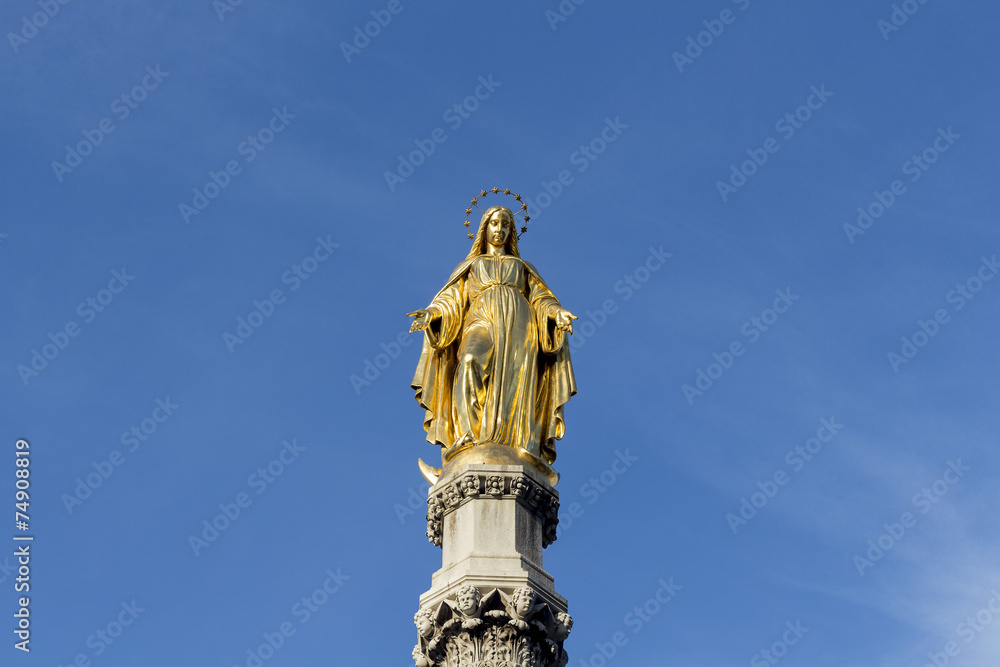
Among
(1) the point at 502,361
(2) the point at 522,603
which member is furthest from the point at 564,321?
(2) the point at 522,603

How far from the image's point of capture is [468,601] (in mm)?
19625

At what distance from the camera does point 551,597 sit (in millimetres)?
20281

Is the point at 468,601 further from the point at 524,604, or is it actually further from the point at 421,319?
the point at 421,319

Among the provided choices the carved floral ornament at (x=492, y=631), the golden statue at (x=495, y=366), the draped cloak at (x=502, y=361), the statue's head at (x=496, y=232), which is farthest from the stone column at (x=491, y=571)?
the statue's head at (x=496, y=232)

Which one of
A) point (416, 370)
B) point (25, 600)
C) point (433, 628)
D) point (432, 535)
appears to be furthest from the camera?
Answer: point (25, 600)

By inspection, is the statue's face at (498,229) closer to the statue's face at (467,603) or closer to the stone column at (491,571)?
the stone column at (491,571)

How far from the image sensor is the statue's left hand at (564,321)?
22.9 m

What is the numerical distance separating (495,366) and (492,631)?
4.36 m

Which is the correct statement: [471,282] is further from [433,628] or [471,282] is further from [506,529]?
[433,628]

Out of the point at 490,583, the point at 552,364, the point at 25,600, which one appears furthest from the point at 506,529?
the point at 25,600

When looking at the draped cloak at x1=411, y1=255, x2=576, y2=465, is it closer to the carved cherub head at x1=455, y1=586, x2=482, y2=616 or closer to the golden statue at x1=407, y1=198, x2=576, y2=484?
the golden statue at x1=407, y1=198, x2=576, y2=484

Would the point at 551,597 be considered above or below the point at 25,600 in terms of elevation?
below

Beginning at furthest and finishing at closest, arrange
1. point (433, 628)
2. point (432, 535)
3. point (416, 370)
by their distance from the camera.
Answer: point (416, 370)
point (432, 535)
point (433, 628)

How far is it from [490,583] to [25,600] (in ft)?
35.9
